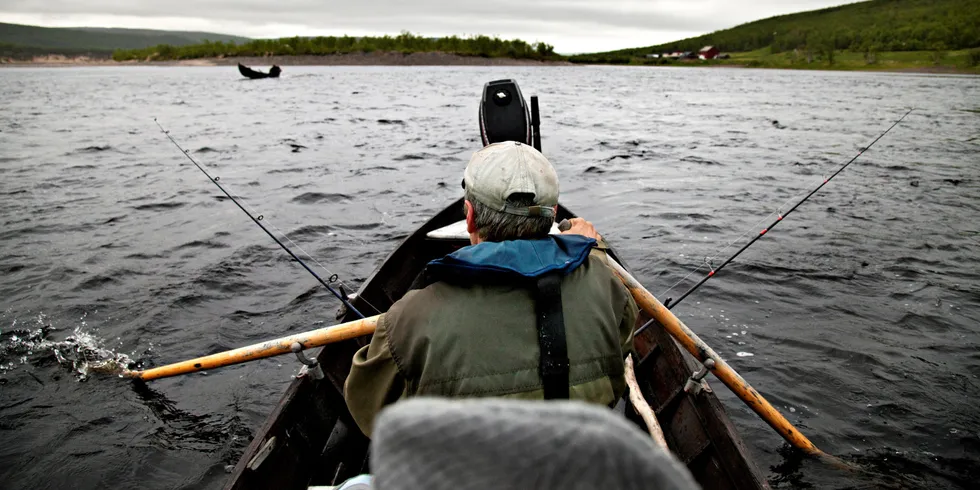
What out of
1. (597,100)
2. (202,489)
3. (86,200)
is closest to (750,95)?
(597,100)

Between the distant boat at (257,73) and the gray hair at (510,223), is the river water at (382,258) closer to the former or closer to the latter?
the gray hair at (510,223)

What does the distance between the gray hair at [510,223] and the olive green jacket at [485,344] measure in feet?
0.94

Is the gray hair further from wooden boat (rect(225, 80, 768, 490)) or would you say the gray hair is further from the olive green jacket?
wooden boat (rect(225, 80, 768, 490))

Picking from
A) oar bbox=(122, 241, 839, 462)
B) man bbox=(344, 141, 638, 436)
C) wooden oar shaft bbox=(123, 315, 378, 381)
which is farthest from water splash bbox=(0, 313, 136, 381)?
man bbox=(344, 141, 638, 436)

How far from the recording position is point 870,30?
12044 centimetres

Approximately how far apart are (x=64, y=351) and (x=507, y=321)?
7.20 m

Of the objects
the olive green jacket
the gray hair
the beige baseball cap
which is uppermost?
the beige baseball cap

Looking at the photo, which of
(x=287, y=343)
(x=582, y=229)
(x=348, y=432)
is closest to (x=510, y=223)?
(x=582, y=229)

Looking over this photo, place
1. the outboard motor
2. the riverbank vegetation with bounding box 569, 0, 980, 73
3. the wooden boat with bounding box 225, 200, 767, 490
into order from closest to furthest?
the wooden boat with bounding box 225, 200, 767, 490
the outboard motor
the riverbank vegetation with bounding box 569, 0, 980, 73

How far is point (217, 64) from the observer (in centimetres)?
11481

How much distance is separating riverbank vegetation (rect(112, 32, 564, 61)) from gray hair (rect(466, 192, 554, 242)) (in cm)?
12159

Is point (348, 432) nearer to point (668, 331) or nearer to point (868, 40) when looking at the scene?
point (668, 331)

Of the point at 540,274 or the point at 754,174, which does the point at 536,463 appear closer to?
the point at 540,274

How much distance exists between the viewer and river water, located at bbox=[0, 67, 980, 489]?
552 centimetres
